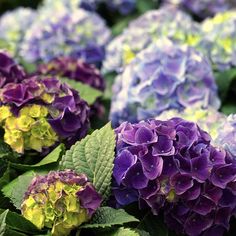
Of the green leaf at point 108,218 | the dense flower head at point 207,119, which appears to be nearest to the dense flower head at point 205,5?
the dense flower head at point 207,119

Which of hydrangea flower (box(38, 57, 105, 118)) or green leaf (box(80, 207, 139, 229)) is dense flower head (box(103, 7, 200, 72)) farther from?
green leaf (box(80, 207, 139, 229))

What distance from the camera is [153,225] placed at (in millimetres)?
1575

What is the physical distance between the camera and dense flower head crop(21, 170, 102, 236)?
1409mm

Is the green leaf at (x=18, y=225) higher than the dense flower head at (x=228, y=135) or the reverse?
higher

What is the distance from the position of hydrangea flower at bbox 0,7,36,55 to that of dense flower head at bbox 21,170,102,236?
187cm

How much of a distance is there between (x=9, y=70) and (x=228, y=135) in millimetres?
726

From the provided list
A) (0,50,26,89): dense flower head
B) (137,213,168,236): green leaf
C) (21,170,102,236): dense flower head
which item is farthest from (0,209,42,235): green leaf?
(0,50,26,89): dense flower head

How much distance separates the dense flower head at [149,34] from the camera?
8.77 ft

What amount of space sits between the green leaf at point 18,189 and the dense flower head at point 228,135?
0.47m

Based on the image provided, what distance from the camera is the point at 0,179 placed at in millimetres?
1657

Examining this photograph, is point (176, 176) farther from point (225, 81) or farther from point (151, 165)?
point (225, 81)

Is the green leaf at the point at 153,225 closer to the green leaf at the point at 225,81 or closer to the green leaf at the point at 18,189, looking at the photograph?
the green leaf at the point at 18,189

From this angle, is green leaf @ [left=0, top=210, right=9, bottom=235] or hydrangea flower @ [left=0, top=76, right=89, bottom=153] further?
hydrangea flower @ [left=0, top=76, right=89, bottom=153]

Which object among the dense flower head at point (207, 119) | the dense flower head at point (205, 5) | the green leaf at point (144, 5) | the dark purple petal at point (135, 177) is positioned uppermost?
the dark purple petal at point (135, 177)
